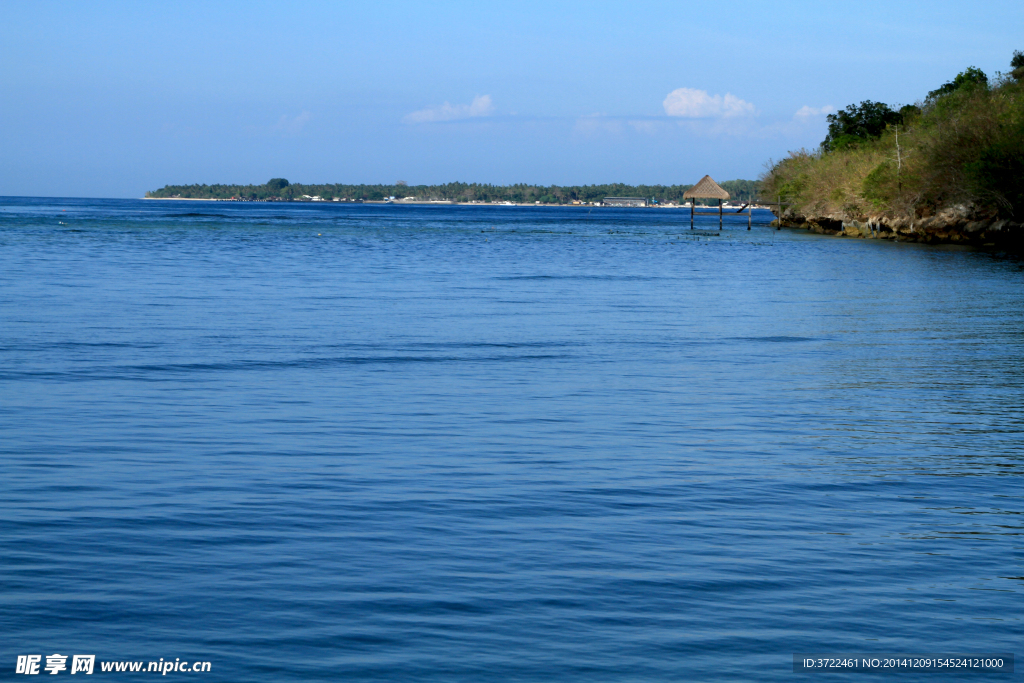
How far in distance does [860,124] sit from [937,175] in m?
53.5

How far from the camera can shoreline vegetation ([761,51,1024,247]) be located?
64875 mm

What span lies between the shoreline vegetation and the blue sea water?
46318 millimetres

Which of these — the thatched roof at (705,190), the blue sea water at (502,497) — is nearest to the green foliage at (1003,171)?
the thatched roof at (705,190)

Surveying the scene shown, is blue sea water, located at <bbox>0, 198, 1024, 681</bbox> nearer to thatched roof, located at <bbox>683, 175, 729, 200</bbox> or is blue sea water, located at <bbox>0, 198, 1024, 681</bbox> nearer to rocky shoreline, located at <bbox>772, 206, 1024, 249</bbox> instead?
rocky shoreline, located at <bbox>772, 206, 1024, 249</bbox>

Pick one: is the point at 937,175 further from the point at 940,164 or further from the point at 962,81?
the point at 962,81

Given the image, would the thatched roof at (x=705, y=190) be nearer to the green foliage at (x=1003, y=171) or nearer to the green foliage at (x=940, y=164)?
the green foliage at (x=940, y=164)

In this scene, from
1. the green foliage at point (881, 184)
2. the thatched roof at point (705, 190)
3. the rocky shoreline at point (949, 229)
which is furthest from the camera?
the thatched roof at point (705, 190)

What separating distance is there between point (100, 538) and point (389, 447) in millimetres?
3829

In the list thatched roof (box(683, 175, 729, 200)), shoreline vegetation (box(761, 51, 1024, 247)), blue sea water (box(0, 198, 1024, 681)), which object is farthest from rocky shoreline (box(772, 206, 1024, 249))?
blue sea water (box(0, 198, 1024, 681))

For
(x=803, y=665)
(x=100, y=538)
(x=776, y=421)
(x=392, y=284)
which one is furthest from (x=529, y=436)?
(x=392, y=284)

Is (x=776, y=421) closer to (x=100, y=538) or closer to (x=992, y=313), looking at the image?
(x=100, y=538)

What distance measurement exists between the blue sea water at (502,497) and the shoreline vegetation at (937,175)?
46318 millimetres

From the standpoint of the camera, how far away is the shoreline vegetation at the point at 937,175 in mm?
64875

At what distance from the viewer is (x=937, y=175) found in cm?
7138
